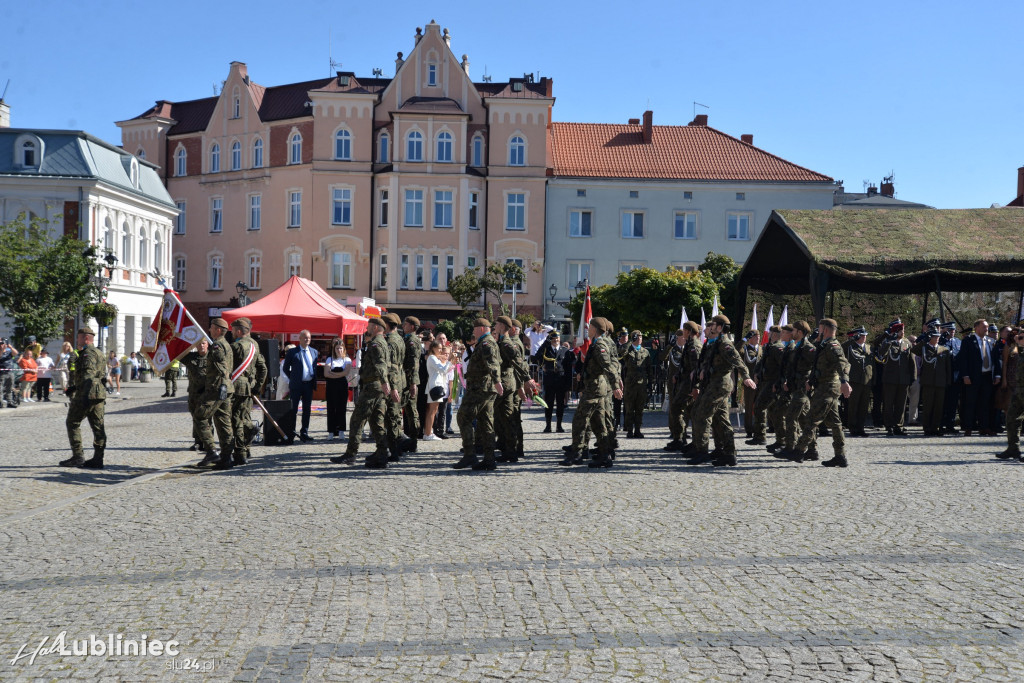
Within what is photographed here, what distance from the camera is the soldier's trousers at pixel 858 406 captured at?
17.0 meters

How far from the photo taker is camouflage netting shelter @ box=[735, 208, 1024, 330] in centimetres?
1848

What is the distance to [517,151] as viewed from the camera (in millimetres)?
51250

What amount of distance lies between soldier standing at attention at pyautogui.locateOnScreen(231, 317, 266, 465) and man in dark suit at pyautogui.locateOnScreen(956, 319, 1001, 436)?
12295 mm

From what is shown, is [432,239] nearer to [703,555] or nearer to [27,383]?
[27,383]

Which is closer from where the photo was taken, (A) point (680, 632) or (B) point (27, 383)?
(A) point (680, 632)

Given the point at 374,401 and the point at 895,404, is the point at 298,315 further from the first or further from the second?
the point at 895,404

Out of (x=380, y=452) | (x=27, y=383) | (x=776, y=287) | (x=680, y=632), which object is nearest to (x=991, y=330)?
(x=776, y=287)

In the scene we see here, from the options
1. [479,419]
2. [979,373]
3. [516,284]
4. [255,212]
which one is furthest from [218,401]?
[255,212]

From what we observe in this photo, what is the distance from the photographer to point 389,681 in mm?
4422

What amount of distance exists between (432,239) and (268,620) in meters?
45.7

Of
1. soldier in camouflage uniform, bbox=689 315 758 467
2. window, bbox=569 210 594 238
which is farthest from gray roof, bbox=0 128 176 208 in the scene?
A: soldier in camouflage uniform, bbox=689 315 758 467

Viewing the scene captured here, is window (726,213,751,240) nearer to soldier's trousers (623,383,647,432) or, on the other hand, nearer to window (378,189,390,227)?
window (378,189,390,227)

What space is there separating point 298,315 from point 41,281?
14.9 m

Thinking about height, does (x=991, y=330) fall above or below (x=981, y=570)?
above
